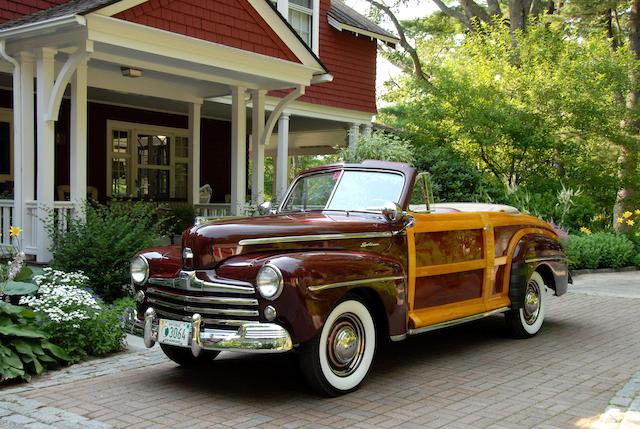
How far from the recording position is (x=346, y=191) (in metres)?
6.18

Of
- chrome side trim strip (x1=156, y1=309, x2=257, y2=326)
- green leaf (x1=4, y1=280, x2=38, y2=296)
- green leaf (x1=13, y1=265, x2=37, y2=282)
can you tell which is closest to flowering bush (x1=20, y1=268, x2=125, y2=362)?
green leaf (x1=4, y1=280, x2=38, y2=296)

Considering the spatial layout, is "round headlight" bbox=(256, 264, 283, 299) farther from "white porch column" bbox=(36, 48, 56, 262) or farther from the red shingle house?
"white porch column" bbox=(36, 48, 56, 262)

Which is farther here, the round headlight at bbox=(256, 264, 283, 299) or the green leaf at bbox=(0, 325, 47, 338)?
the green leaf at bbox=(0, 325, 47, 338)

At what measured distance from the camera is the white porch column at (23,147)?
28.6ft

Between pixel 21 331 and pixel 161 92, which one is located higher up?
pixel 161 92

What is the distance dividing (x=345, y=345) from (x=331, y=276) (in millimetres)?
597

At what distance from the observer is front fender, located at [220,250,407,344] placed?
4.57m

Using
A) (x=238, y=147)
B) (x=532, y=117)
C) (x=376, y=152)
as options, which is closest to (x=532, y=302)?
(x=238, y=147)

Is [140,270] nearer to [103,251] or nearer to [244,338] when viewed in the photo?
[244,338]

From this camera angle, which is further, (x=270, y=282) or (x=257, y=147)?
(x=257, y=147)

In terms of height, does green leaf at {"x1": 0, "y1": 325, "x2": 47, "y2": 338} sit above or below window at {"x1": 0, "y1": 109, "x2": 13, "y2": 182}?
below

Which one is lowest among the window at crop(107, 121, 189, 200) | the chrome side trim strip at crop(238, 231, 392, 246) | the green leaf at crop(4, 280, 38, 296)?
the green leaf at crop(4, 280, 38, 296)

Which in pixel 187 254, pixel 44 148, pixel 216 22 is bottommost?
pixel 187 254

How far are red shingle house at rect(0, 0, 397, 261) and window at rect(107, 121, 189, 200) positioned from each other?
0.11ft
